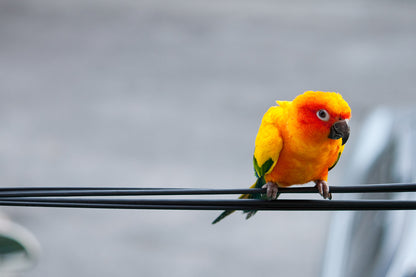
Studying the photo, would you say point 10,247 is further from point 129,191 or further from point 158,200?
point 158,200

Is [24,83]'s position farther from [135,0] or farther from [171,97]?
[135,0]

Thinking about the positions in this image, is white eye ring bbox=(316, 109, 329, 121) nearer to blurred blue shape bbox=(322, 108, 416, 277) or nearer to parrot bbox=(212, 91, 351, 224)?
parrot bbox=(212, 91, 351, 224)

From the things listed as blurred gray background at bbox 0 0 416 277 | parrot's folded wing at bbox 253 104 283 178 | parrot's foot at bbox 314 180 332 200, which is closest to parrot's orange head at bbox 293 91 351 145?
parrot's folded wing at bbox 253 104 283 178

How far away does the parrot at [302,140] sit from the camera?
8.89ft

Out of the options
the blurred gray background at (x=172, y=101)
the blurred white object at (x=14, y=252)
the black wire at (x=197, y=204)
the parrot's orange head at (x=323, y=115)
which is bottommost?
the black wire at (x=197, y=204)

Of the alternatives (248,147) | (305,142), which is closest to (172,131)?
(248,147)

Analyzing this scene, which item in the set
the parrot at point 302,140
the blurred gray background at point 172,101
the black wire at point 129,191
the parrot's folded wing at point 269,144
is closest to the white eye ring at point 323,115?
the parrot at point 302,140

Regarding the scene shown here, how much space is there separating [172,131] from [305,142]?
8.09m

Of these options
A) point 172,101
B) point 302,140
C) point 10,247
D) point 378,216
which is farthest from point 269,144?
point 172,101

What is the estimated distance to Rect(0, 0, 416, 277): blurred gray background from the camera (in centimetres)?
841

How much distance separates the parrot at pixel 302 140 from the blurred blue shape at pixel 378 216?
0.94 meters

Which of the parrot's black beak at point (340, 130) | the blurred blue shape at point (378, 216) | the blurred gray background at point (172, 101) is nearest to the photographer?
the parrot's black beak at point (340, 130)

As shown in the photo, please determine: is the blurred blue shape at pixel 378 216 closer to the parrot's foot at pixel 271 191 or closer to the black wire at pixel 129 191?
the parrot's foot at pixel 271 191

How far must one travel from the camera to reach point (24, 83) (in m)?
12.1
